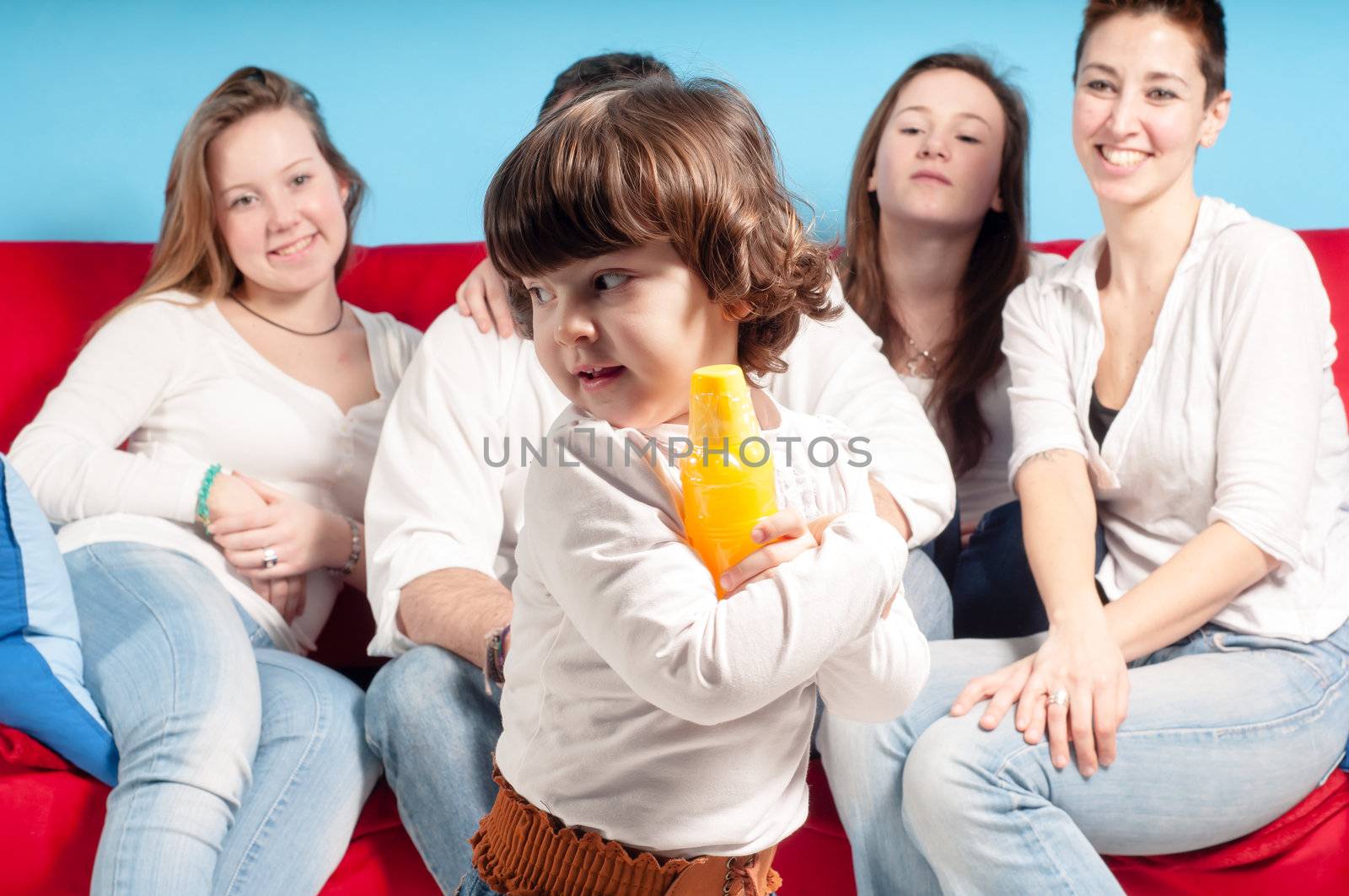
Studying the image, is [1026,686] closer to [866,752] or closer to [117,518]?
[866,752]

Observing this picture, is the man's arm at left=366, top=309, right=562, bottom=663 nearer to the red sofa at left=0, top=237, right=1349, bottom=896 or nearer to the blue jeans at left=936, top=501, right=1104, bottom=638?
the red sofa at left=0, top=237, right=1349, bottom=896

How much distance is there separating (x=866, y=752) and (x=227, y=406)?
1042 mm

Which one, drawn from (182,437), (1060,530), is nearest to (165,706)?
(182,437)

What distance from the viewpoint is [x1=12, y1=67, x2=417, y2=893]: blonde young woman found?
1401mm

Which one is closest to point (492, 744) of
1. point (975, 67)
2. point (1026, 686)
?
point (1026, 686)

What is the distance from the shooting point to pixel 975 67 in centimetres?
200

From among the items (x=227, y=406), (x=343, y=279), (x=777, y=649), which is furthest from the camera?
(x=343, y=279)

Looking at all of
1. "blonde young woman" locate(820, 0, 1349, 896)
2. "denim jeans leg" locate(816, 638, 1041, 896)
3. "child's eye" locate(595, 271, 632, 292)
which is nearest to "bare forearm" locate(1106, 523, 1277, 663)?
"blonde young woman" locate(820, 0, 1349, 896)

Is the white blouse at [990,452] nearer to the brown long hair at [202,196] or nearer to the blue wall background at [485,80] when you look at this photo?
the blue wall background at [485,80]

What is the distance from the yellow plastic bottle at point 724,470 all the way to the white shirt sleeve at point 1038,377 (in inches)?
37.3

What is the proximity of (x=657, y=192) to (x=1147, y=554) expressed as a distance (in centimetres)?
105

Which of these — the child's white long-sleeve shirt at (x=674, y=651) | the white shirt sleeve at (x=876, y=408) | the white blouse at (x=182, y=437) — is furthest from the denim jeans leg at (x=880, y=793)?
the white blouse at (x=182, y=437)

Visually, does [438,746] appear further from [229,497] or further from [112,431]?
[112,431]

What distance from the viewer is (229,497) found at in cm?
173
